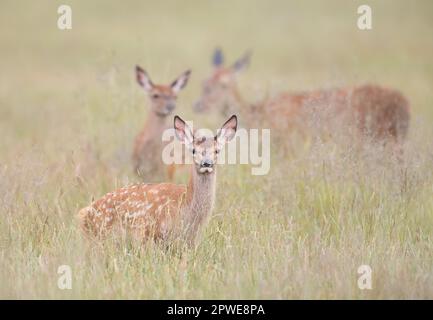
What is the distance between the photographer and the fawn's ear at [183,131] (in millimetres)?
7145

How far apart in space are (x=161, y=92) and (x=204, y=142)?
142 inches

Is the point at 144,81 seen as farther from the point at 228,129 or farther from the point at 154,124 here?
the point at 228,129

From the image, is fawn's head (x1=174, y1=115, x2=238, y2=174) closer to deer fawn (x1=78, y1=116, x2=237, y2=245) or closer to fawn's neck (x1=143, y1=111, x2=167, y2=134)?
deer fawn (x1=78, y1=116, x2=237, y2=245)

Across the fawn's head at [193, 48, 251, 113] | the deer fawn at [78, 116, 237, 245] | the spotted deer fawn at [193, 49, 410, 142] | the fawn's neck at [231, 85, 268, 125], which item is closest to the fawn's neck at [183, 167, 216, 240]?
the deer fawn at [78, 116, 237, 245]

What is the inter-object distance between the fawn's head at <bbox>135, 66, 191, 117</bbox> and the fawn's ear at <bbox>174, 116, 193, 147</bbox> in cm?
304

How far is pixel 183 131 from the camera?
7.30m

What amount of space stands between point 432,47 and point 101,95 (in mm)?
11122

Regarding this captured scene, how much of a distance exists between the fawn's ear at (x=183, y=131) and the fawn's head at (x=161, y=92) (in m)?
3.04

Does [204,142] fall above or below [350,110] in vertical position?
below

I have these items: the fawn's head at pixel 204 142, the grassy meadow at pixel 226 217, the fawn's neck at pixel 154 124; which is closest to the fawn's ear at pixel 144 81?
the grassy meadow at pixel 226 217

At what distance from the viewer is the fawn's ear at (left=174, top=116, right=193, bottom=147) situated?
714cm

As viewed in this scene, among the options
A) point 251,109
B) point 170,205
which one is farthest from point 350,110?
point 170,205

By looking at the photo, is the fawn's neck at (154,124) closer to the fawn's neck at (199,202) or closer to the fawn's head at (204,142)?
the fawn's head at (204,142)
